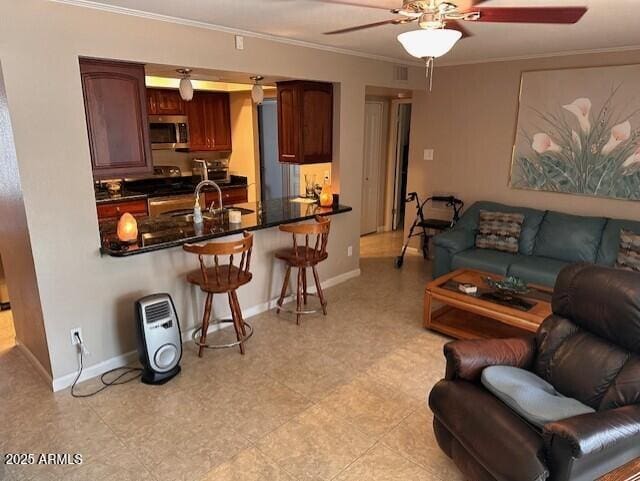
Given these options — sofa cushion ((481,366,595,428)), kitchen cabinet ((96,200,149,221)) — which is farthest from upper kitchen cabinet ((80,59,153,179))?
sofa cushion ((481,366,595,428))

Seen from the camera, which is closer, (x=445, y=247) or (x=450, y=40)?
(x=450, y=40)

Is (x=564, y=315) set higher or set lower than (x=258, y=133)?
lower

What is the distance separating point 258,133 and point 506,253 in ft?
12.2

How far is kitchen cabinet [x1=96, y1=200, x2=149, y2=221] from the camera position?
4867mm

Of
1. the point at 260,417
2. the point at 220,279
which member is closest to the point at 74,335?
the point at 220,279

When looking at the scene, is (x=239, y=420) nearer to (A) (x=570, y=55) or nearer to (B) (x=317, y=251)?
(B) (x=317, y=251)

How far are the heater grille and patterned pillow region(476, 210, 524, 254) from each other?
10.7 feet

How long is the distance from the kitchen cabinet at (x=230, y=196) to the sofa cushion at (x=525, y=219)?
3.10m

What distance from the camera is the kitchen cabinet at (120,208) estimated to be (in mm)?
4867

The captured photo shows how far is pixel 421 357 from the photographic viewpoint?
334 centimetres

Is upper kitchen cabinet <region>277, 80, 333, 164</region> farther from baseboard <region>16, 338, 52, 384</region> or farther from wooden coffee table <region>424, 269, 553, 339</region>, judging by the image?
baseboard <region>16, 338, 52, 384</region>

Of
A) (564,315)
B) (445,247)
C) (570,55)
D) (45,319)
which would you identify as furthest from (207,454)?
(570,55)

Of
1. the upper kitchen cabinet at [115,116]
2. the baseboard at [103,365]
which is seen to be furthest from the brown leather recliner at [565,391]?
the upper kitchen cabinet at [115,116]

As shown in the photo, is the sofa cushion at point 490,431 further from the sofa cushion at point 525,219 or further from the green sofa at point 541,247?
the sofa cushion at point 525,219
